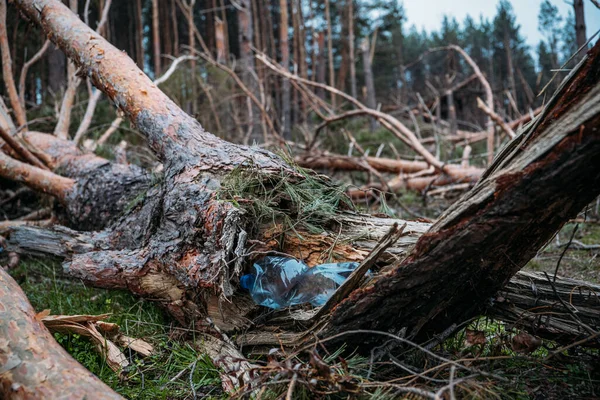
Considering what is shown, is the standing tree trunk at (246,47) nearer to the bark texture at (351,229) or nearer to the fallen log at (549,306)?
the bark texture at (351,229)

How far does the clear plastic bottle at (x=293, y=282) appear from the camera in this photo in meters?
1.76

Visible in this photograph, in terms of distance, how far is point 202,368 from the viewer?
1.68m

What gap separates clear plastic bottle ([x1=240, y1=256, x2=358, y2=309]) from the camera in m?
1.76

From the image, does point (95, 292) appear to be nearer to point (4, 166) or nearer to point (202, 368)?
point (202, 368)

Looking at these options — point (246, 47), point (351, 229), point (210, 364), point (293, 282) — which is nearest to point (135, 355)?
point (210, 364)

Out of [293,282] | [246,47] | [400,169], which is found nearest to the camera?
[293,282]

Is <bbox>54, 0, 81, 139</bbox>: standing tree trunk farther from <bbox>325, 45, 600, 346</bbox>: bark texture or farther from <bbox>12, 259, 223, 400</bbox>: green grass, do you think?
<bbox>325, 45, 600, 346</bbox>: bark texture

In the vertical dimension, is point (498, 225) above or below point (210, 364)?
above

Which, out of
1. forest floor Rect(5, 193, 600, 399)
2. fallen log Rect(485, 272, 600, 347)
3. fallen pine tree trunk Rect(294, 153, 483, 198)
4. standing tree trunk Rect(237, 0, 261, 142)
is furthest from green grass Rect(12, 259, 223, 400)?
standing tree trunk Rect(237, 0, 261, 142)

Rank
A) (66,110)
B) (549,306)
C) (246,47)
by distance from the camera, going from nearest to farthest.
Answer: (549,306) → (66,110) → (246,47)

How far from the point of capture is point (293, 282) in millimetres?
1803

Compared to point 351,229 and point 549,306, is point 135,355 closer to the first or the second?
point 351,229

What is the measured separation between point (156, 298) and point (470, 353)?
4.84ft

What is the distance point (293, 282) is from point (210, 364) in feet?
1.57
